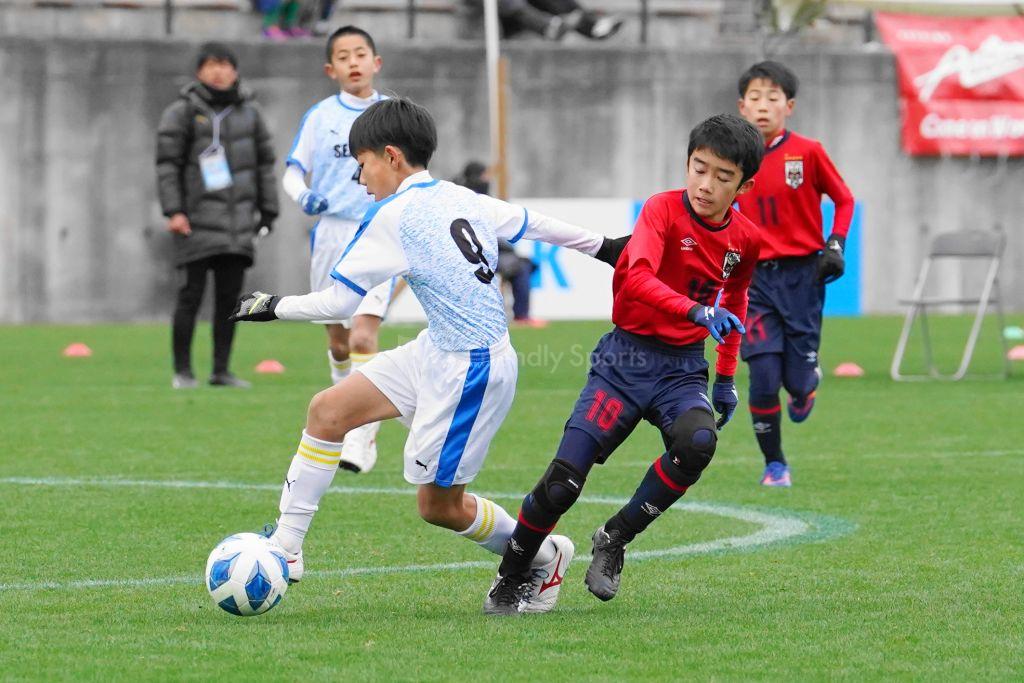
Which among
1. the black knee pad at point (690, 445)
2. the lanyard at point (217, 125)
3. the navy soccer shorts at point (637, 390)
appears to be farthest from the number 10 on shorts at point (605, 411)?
the lanyard at point (217, 125)

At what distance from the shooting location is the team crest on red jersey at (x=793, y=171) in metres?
8.45

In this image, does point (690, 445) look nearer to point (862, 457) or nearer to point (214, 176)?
point (862, 457)

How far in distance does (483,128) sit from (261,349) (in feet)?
20.4

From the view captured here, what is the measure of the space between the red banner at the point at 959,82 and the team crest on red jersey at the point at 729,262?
59.5 ft

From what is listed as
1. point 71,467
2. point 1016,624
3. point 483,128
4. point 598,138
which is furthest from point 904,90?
point 1016,624

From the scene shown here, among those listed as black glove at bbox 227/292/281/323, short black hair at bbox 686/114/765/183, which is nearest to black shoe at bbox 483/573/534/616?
black glove at bbox 227/292/281/323

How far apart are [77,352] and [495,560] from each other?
1071 cm

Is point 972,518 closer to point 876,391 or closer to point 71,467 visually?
point 71,467

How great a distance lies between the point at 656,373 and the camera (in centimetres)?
561

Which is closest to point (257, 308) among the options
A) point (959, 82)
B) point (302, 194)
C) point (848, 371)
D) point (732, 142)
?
point (732, 142)

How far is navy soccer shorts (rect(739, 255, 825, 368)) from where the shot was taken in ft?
27.6

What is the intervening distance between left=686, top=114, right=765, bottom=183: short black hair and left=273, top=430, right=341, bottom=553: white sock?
1.49 metres

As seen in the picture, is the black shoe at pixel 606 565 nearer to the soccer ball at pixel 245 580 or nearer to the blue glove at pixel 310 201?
the soccer ball at pixel 245 580

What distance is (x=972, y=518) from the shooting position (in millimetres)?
7211
